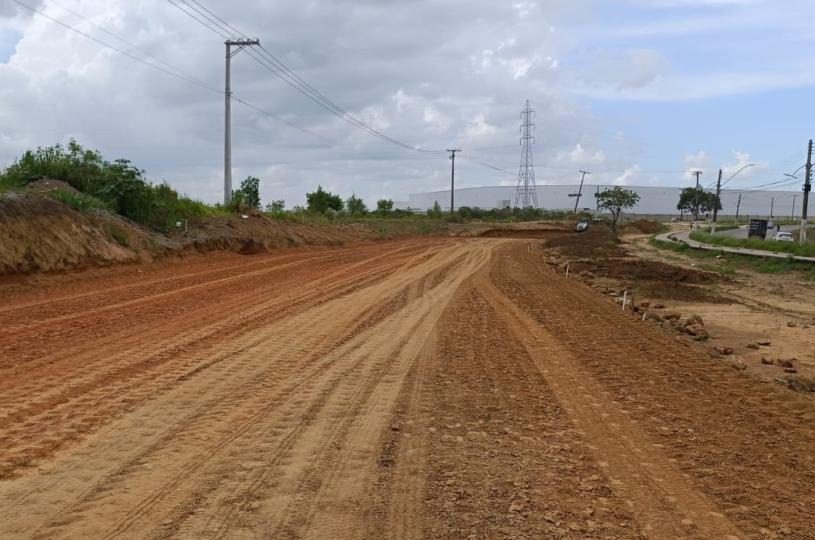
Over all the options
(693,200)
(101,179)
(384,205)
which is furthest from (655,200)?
(101,179)

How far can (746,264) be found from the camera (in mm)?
33688

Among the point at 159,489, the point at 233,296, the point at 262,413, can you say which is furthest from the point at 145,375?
the point at 233,296

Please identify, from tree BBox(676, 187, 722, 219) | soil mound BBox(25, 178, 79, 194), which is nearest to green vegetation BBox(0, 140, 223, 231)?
soil mound BBox(25, 178, 79, 194)

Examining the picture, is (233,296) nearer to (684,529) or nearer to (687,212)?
(684,529)

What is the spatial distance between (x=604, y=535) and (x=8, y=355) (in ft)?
24.1

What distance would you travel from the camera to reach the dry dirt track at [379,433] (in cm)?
432

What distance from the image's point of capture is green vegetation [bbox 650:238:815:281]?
96.6 ft

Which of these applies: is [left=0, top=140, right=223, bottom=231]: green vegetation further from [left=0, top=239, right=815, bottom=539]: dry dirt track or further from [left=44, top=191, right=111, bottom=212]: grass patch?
[left=0, top=239, right=815, bottom=539]: dry dirt track

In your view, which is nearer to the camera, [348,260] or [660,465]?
[660,465]

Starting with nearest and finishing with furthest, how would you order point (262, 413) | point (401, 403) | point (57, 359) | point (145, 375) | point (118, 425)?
point (118, 425) < point (262, 413) < point (401, 403) < point (145, 375) < point (57, 359)

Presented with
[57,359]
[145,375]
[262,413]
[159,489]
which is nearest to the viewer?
[159,489]

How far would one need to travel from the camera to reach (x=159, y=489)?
4.58 metres

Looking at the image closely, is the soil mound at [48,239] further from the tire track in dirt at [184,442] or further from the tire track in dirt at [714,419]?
the tire track in dirt at [714,419]

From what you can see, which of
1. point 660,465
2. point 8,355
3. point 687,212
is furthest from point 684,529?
point 687,212
